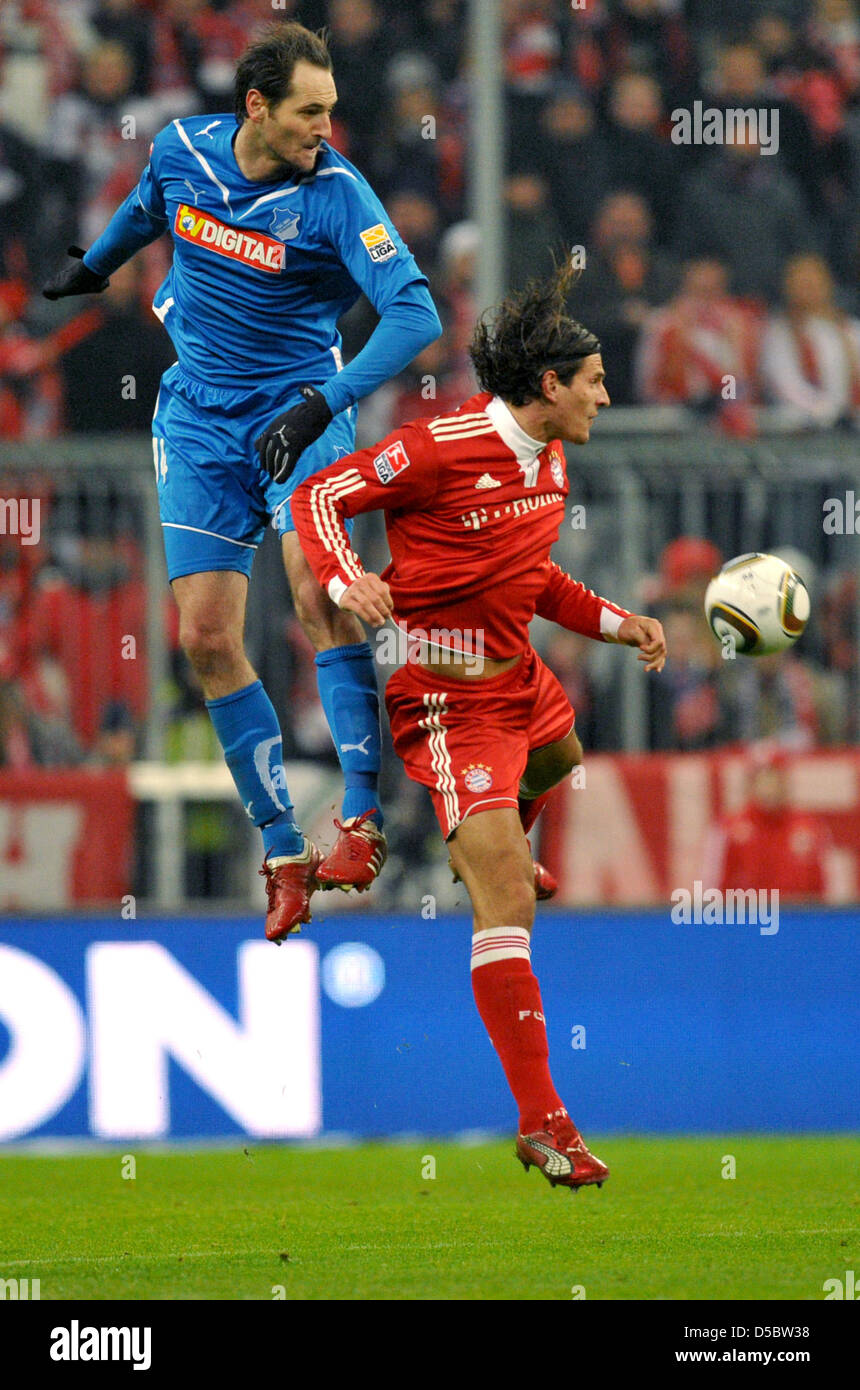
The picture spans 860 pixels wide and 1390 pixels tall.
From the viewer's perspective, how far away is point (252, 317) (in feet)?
23.1

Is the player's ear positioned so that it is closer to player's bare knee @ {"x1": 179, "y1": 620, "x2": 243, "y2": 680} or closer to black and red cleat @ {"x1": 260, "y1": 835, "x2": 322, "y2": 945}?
player's bare knee @ {"x1": 179, "y1": 620, "x2": 243, "y2": 680}

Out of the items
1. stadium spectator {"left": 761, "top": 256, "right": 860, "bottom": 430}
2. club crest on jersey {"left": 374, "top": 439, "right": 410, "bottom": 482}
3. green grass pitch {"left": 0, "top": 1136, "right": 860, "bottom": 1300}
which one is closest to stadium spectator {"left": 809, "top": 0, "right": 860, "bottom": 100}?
stadium spectator {"left": 761, "top": 256, "right": 860, "bottom": 430}

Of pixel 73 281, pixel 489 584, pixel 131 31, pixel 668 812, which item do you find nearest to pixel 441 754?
pixel 489 584

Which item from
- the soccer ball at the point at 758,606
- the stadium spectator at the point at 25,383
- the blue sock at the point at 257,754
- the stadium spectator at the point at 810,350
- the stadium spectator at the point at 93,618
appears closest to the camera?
the soccer ball at the point at 758,606

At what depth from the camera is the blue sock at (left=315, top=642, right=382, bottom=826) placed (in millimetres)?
7004

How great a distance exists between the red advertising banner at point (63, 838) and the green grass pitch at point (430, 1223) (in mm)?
1260

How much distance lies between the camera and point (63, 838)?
10.5 metres

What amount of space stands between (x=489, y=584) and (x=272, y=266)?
4.06ft

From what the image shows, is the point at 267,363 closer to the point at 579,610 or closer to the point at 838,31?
the point at 579,610

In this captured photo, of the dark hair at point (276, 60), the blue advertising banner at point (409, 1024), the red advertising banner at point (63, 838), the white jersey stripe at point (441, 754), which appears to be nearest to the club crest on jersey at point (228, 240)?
the dark hair at point (276, 60)

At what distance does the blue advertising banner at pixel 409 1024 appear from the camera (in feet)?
34.2

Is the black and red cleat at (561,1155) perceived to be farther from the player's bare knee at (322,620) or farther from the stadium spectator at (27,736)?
the stadium spectator at (27,736)

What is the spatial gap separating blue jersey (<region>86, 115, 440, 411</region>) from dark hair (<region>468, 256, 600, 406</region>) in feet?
0.69

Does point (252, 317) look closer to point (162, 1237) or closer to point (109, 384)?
point (162, 1237)
